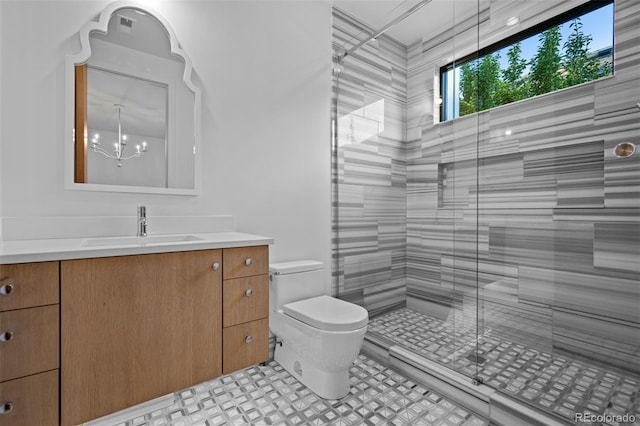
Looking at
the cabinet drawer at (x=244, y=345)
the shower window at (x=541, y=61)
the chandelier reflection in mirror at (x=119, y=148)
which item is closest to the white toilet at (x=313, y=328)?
the cabinet drawer at (x=244, y=345)

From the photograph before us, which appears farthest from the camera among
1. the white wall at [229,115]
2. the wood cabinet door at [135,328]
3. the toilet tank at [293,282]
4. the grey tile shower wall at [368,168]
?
the grey tile shower wall at [368,168]

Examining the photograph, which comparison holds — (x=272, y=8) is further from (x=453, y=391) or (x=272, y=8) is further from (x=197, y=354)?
(x=453, y=391)

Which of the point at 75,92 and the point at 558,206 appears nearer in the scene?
the point at 75,92

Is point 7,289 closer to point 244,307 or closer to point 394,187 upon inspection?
point 244,307

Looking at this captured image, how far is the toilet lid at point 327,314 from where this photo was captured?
1.53 metres

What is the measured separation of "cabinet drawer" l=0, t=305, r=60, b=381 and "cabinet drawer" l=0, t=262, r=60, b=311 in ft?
0.08

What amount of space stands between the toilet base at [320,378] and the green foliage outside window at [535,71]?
5.84ft

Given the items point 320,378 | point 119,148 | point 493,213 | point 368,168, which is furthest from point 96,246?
point 493,213

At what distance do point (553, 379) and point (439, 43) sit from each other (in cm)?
231

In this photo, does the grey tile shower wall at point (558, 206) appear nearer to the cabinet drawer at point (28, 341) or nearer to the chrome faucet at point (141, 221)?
the chrome faucet at point (141, 221)

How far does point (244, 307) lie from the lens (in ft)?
4.67

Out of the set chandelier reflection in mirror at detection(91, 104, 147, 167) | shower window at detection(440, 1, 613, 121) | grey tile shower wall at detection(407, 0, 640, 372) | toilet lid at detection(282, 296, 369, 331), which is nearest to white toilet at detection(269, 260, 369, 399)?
toilet lid at detection(282, 296, 369, 331)

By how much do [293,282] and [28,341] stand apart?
1.21m

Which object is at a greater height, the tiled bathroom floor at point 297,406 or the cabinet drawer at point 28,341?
the cabinet drawer at point 28,341
